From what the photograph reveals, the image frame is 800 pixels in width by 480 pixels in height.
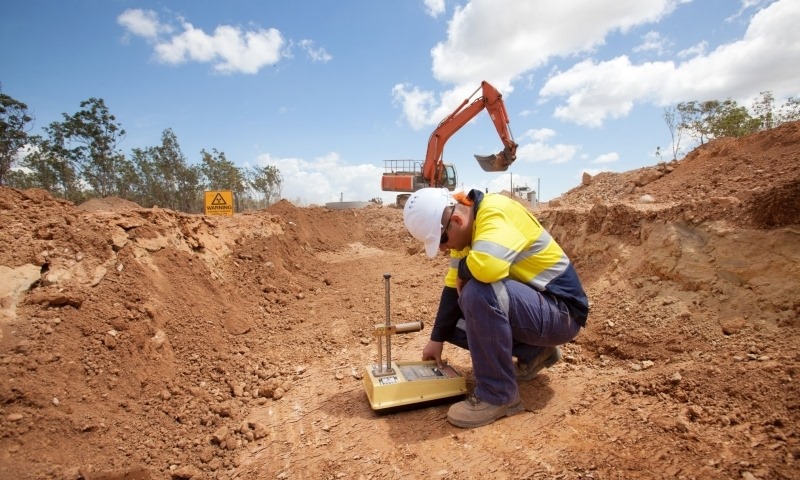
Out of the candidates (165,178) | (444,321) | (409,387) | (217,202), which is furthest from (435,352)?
(165,178)

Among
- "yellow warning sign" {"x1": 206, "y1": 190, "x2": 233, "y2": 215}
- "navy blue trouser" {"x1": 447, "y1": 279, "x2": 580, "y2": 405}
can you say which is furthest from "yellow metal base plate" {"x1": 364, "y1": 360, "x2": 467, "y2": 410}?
"yellow warning sign" {"x1": 206, "y1": 190, "x2": 233, "y2": 215}

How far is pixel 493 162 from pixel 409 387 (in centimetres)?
946

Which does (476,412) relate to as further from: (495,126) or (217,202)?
(495,126)

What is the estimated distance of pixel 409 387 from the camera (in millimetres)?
2439

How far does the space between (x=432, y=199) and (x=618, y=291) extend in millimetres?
2653

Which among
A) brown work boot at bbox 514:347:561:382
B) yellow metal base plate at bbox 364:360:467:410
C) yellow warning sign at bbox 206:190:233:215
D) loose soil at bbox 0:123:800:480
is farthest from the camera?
yellow warning sign at bbox 206:190:233:215

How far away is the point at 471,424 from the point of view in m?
2.21

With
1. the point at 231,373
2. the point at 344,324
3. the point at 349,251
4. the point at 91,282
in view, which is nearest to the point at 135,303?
the point at 91,282

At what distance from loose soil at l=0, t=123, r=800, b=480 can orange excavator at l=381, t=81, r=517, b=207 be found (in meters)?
6.10

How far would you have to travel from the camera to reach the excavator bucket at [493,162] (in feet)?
35.3

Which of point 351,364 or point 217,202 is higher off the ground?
point 217,202

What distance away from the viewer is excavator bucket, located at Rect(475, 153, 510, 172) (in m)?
10.8

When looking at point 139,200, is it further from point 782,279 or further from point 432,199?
point 782,279

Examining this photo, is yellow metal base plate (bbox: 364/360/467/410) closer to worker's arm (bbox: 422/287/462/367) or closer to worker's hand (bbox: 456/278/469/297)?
worker's arm (bbox: 422/287/462/367)
